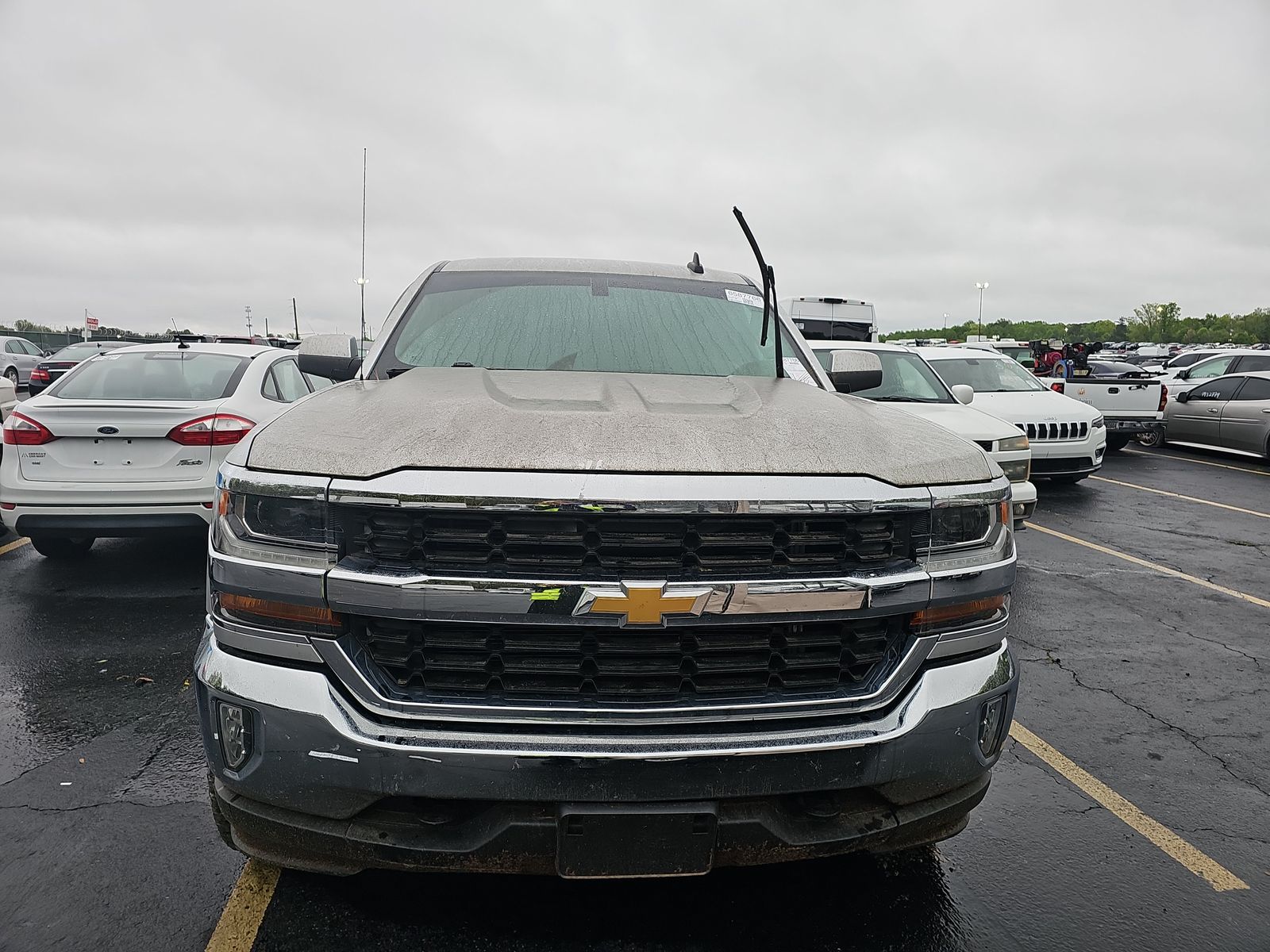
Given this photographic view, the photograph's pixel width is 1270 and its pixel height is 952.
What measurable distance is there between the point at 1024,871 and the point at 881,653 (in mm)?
1230

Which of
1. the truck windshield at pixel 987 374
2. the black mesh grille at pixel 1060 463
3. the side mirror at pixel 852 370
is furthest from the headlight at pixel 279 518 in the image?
the truck windshield at pixel 987 374

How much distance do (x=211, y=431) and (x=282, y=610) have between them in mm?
4554

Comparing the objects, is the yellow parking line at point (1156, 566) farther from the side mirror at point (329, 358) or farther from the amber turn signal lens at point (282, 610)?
the amber turn signal lens at point (282, 610)

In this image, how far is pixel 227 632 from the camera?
6.29 feet

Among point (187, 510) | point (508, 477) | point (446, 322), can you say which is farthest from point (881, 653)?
point (187, 510)

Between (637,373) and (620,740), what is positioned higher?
(637,373)

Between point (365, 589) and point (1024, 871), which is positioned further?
point (1024, 871)

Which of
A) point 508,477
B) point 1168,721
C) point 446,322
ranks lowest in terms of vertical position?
point 1168,721

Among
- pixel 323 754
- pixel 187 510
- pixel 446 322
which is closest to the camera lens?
pixel 323 754

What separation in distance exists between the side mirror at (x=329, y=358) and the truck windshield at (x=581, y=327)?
0.66ft

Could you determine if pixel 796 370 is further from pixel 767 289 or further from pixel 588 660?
pixel 588 660

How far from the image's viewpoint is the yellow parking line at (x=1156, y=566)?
6.12 meters

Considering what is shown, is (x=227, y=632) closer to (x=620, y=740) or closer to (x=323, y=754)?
(x=323, y=754)

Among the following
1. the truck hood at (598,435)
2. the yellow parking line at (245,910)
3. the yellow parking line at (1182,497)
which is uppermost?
the truck hood at (598,435)
